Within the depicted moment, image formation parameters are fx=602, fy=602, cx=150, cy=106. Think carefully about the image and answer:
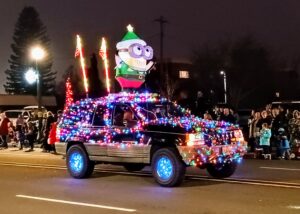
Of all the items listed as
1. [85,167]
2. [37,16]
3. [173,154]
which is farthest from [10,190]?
[37,16]

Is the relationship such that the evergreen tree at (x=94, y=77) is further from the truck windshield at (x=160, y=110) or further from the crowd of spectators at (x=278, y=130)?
the truck windshield at (x=160, y=110)

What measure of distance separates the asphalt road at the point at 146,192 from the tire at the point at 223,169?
0.74 feet

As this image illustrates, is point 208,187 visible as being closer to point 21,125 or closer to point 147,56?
point 147,56

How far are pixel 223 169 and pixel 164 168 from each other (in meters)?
1.75

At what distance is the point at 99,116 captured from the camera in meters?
14.7

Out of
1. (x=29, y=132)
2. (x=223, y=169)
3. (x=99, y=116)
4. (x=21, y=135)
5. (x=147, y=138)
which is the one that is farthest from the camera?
(x=21, y=135)

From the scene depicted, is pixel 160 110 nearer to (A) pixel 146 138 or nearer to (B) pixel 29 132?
(A) pixel 146 138

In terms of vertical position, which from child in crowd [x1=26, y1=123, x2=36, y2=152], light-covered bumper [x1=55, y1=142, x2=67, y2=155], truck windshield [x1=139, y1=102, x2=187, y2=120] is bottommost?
light-covered bumper [x1=55, y1=142, x2=67, y2=155]

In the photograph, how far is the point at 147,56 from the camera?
27.2m

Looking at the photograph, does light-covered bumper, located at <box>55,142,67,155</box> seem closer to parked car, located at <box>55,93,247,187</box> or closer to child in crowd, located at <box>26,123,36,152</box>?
parked car, located at <box>55,93,247,187</box>

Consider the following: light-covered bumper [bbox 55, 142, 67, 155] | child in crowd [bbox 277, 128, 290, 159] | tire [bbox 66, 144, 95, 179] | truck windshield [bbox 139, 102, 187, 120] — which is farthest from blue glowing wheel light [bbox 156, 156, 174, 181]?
child in crowd [bbox 277, 128, 290, 159]

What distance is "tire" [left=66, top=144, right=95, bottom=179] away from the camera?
14.8m

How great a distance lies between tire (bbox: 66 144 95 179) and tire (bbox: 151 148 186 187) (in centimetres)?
234

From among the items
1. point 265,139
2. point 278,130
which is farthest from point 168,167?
→ point 278,130
